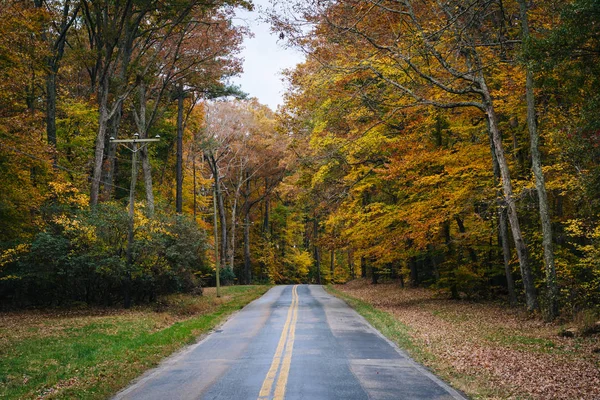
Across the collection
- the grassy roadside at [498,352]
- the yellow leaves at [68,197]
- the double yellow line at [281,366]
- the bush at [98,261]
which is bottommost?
the grassy roadside at [498,352]

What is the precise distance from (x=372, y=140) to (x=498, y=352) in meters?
11.9

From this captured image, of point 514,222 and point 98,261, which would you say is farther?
point 98,261

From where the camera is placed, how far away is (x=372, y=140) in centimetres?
2003

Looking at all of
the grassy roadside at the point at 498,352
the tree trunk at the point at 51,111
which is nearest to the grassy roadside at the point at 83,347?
the grassy roadside at the point at 498,352

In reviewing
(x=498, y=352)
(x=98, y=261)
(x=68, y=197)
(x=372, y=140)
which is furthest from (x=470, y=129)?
(x=68, y=197)

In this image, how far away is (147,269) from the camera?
821 inches

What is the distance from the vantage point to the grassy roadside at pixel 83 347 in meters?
7.84

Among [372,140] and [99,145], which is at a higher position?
[99,145]

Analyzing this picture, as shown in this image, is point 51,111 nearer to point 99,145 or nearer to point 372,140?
point 99,145

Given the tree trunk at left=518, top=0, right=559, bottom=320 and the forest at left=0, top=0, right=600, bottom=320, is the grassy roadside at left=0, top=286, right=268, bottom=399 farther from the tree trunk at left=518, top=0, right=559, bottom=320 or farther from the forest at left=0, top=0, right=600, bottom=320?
the tree trunk at left=518, top=0, right=559, bottom=320

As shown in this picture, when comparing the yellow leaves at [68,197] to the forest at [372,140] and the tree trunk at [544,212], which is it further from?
the tree trunk at [544,212]

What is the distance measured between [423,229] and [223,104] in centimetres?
2813

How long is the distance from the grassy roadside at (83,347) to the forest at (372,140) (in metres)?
2.35

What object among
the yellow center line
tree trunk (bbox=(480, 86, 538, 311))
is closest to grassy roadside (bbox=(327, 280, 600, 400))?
tree trunk (bbox=(480, 86, 538, 311))
